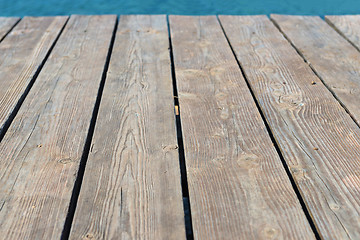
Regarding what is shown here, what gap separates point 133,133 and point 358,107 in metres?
0.80

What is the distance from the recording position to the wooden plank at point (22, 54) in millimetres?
1487

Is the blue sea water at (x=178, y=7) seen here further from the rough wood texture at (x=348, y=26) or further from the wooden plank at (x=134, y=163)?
the wooden plank at (x=134, y=163)

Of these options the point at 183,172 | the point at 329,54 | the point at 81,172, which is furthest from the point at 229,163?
the point at 329,54

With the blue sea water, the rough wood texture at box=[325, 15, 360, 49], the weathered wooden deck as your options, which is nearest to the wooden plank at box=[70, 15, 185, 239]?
the weathered wooden deck

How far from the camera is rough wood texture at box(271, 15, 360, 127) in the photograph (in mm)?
1512

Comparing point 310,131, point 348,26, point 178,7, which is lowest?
point 178,7

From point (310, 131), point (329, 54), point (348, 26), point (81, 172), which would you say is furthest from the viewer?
point (348, 26)

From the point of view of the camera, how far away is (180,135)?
4.51 feet

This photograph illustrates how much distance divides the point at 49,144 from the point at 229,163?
56 cm

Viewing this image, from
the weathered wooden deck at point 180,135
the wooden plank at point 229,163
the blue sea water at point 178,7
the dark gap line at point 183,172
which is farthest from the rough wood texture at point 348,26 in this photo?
the blue sea water at point 178,7

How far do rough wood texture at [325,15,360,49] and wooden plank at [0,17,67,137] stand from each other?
1.51 meters

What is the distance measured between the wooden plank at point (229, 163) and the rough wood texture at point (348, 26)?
71 cm

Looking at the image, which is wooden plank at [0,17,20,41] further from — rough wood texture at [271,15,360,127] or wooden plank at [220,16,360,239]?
rough wood texture at [271,15,360,127]

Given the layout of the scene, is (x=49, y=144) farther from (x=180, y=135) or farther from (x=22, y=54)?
(x=22, y=54)
